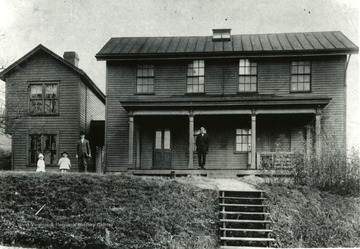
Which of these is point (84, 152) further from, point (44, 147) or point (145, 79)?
point (145, 79)

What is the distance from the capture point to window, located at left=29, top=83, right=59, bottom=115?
24703 mm

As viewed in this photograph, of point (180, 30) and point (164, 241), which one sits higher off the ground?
point (180, 30)

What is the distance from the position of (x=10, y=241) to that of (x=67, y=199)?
2.31 m

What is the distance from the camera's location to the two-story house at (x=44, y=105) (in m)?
24.5

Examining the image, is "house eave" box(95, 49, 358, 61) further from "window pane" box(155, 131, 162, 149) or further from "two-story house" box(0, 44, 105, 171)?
"window pane" box(155, 131, 162, 149)

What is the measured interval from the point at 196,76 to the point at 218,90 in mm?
1380

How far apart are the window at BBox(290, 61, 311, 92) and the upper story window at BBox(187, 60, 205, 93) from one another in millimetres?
4637

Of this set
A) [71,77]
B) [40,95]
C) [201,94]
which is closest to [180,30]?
[201,94]

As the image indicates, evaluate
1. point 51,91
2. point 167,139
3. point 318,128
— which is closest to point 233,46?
point 167,139

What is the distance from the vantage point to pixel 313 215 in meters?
13.7

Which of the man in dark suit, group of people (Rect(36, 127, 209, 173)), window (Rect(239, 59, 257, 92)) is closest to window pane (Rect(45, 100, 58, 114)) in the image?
group of people (Rect(36, 127, 209, 173))

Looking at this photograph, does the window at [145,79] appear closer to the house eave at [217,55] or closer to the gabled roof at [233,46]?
the house eave at [217,55]

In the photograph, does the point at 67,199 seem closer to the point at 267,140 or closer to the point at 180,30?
the point at 267,140

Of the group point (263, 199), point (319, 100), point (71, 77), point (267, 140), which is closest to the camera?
point (263, 199)
